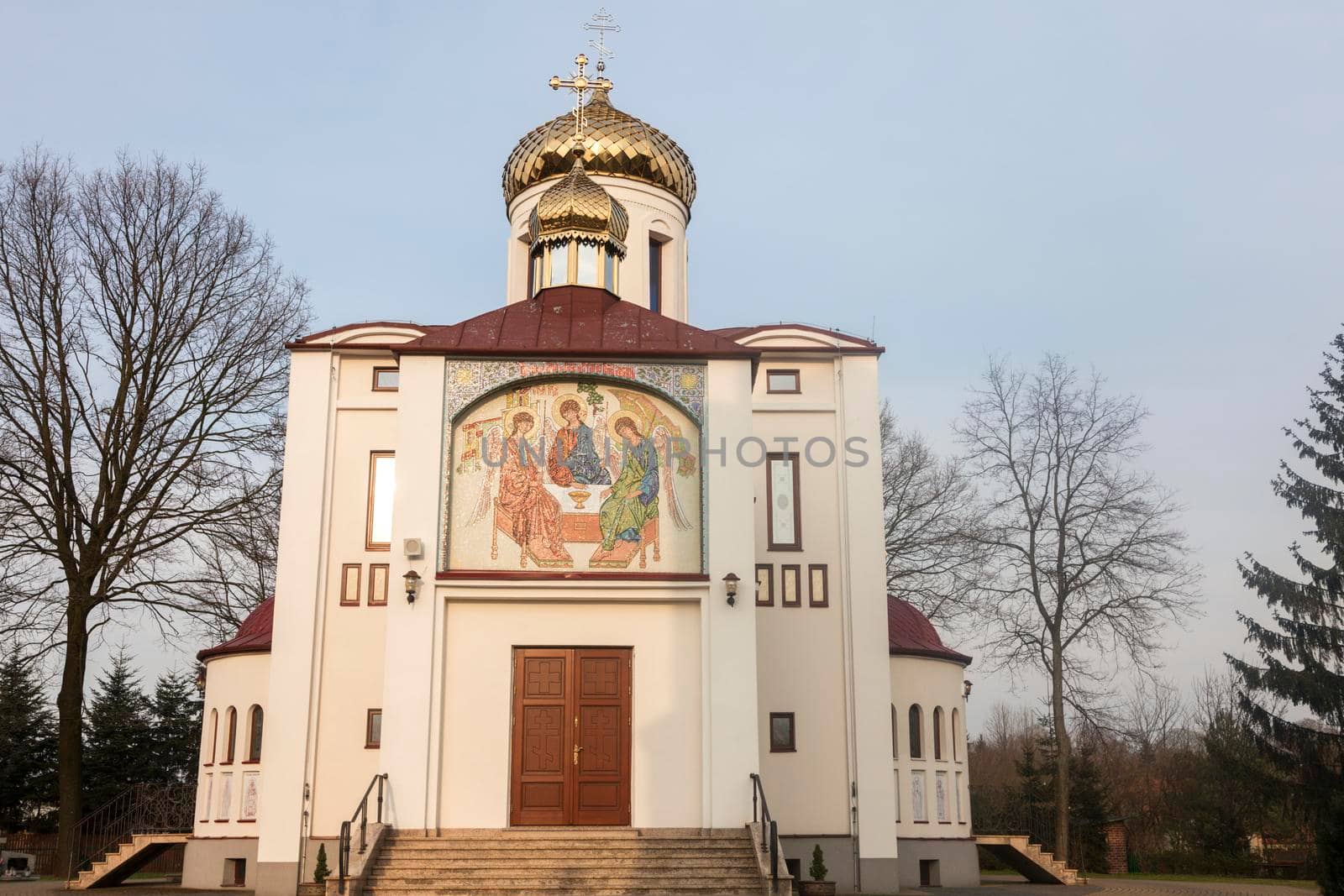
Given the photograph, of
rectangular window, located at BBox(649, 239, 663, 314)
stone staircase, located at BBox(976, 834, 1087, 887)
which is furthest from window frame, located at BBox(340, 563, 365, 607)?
stone staircase, located at BBox(976, 834, 1087, 887)

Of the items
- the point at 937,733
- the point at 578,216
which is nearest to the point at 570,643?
the point at 578,216

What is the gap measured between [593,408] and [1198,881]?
17003 millimetres

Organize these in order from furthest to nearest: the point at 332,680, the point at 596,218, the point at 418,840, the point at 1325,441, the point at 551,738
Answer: the point at 1325,441 → the point at 596,218 → the point at 332,680 → the point at 551,738 → the point at 418,840

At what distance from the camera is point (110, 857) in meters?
20.9

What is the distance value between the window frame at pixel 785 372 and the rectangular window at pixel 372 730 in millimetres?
7565

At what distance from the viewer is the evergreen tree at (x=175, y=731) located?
3594 centimetres

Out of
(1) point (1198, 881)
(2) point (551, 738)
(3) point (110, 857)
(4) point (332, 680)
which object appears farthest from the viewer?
(1) point (1198, 881)

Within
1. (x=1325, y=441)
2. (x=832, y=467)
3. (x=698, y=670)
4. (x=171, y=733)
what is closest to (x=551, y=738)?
(x=698, y=670)

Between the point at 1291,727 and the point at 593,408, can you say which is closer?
the point at 593,408

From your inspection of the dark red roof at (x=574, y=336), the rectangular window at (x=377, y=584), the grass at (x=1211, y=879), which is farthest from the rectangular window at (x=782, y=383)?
the grass at (x=1211, y=879)

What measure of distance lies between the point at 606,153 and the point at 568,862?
43.5 ft

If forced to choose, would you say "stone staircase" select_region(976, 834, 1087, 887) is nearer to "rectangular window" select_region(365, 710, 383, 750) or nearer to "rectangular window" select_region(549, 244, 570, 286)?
"rectangular window" select_region(365, 710, 383, 750)

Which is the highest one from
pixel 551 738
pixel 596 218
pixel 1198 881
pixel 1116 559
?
pixel 596 218

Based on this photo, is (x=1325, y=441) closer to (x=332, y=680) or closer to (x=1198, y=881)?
(x=1198, y=881)
